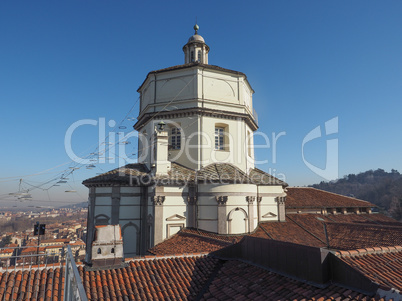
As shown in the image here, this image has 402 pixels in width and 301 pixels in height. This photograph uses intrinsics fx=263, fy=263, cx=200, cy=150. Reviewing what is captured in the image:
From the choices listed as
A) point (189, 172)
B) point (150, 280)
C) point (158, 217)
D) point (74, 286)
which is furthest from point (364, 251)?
point (189, 172)

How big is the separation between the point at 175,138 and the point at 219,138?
3.49m

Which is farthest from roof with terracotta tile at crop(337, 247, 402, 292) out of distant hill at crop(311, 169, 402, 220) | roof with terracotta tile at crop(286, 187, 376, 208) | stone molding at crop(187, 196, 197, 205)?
distant hill at crop(311, 169, 402, 220)

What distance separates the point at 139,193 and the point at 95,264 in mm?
9957

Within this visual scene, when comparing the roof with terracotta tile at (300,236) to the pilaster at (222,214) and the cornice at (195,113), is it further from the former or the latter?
the cornice at (195,113)

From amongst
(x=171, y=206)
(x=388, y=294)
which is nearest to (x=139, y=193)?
(x=171, y=206)

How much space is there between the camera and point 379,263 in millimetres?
7762

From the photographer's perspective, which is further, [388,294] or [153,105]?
[153,105]

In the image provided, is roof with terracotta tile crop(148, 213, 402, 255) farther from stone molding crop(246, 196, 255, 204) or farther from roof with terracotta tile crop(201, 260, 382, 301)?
roof with terracotta tile crop(201, 260, 382, 301)

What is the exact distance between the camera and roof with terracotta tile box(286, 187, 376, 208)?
25766 mm

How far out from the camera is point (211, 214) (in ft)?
59.3

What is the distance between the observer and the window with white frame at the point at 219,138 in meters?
20.7

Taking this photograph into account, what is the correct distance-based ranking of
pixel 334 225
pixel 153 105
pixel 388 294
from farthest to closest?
pixel 153 105 < pixel 334 225 < pixel 388 294

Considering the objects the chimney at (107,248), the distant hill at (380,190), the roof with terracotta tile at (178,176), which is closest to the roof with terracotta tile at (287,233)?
the roof with terracotta tile at (178,176)

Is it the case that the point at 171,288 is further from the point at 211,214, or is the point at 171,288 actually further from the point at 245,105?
the point at 245,105
